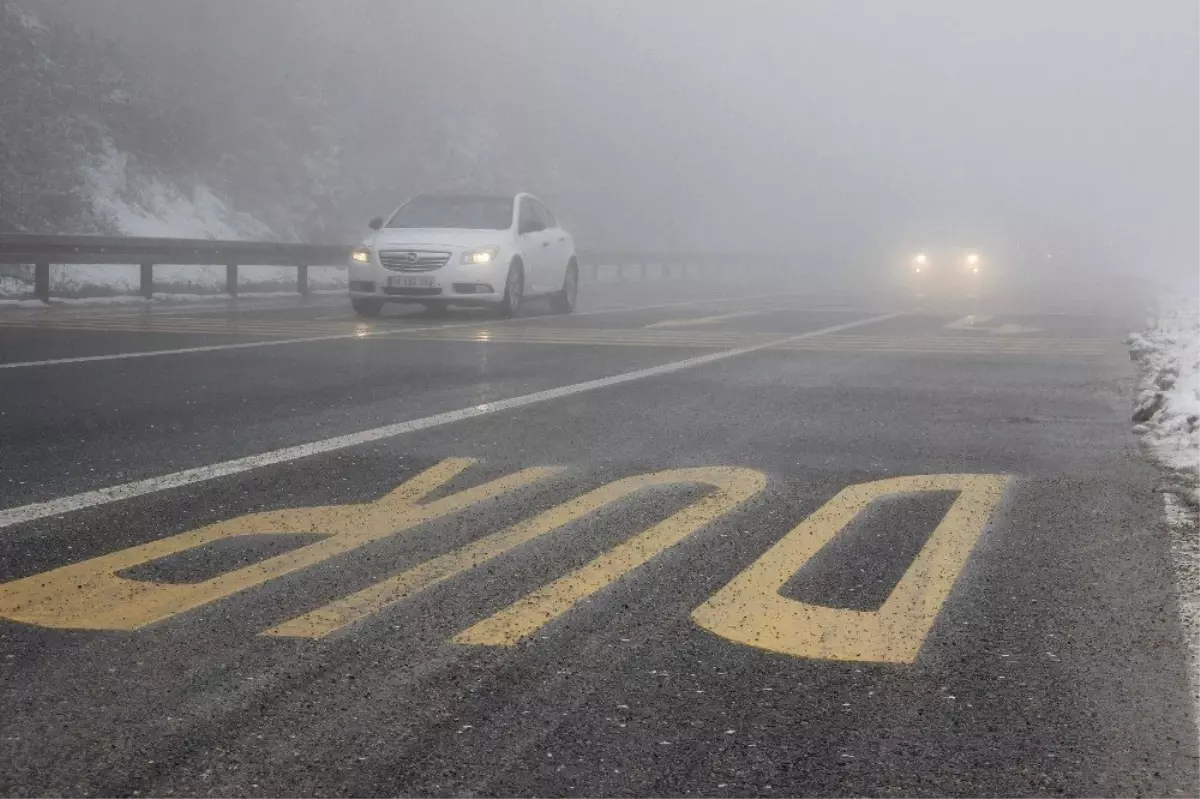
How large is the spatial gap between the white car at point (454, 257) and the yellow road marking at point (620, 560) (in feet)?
36.5

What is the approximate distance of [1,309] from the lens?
18250mm

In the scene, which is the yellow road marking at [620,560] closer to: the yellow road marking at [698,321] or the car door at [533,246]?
the yellow road marking at [698,321]

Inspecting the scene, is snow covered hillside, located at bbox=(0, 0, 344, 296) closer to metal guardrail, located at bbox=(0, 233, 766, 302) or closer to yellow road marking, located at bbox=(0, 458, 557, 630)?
metal guardrail, located at bbox=(0, 233, 766, 302)

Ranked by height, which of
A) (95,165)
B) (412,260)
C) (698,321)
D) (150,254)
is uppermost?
(95,165)

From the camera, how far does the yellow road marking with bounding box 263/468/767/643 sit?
12.6ft

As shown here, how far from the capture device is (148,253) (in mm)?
21703

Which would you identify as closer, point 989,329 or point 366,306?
point 989,329

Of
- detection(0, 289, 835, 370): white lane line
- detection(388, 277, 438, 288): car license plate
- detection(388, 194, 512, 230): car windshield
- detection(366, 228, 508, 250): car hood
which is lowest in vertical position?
detection(0, 289, 835, 370): white lane line

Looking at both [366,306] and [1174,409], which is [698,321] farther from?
[1174,409]

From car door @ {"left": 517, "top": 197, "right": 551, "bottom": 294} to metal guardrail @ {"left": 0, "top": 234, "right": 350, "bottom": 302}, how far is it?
20.1 ft

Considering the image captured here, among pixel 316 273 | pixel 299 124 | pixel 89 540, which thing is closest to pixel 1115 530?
pixel 89 540

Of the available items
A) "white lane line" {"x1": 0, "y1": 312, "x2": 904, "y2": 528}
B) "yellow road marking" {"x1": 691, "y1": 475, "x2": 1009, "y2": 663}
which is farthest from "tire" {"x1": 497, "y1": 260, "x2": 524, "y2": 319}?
"yellow road marking" {"x1": 691, "y1": 475, "x2": 1009, "y2": 663}

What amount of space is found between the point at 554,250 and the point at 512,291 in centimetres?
185

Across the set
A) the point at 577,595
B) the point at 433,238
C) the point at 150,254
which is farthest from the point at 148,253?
the point at 577,595
